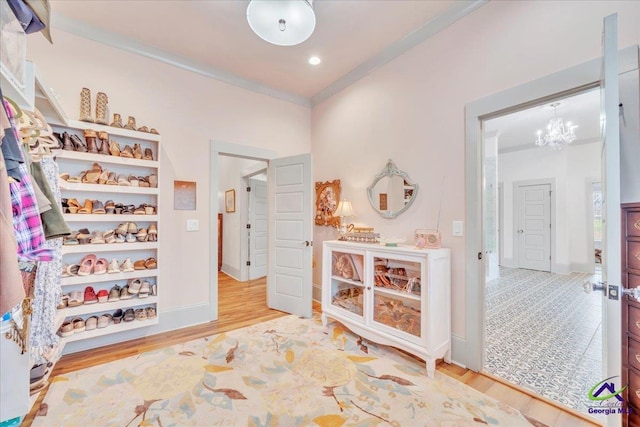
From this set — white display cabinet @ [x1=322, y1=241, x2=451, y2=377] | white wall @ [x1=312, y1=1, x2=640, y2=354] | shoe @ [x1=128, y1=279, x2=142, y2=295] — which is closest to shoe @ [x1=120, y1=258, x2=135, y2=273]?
shoe @ [x1=128, y1=279, x2=142, y2=295]

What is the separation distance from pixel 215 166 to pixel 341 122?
168cm

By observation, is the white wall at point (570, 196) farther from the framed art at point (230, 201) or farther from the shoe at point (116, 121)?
the shoe at point (116, 121)

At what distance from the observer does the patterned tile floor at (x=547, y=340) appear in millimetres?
1931

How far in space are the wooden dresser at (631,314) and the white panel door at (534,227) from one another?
5662 millimetres

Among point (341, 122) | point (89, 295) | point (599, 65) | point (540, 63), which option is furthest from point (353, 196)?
point (89, 295)

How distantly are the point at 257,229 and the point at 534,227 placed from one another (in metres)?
6.21

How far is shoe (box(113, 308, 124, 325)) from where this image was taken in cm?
248

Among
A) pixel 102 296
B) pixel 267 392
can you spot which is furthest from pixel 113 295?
pixel 267 392

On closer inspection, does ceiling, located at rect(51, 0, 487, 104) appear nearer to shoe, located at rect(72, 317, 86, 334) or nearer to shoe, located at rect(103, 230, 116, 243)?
shoe, located at rect(103, 230, 116, 243)

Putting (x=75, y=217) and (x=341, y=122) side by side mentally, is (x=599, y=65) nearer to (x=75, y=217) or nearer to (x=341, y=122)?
(x=341, y=122)

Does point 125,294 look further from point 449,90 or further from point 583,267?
point 583,267

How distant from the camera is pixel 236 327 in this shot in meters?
2.92

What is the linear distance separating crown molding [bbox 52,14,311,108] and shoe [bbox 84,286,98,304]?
Result: 2.33m

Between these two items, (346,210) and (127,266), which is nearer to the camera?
(127,266)
